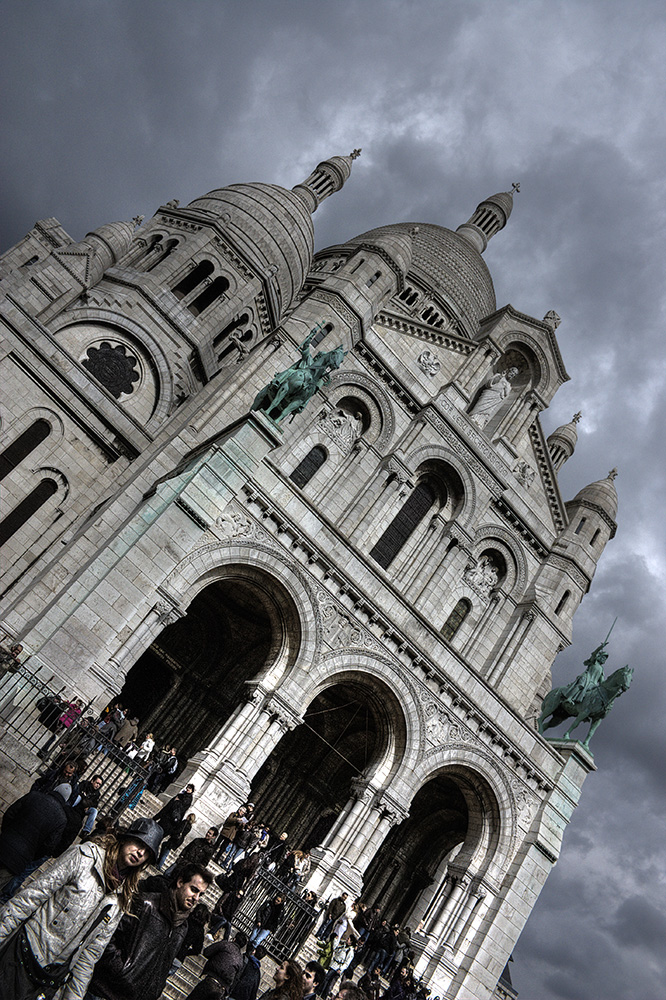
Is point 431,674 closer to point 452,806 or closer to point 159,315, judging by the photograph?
point 452,806

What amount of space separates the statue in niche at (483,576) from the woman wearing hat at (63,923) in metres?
19.6

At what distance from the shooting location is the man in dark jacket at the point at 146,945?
5527 mm

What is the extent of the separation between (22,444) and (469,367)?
1469 centimetres

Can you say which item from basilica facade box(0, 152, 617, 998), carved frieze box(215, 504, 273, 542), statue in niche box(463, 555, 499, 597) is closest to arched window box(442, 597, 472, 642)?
basilica facade box(0, 152, 617, 998)

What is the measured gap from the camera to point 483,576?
2494cm

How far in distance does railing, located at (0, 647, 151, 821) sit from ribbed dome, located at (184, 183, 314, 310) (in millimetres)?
17621

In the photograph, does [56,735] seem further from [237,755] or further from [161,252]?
[161,252]

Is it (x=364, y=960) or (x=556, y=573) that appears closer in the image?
(x=364, y=960)

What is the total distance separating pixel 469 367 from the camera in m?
26.7

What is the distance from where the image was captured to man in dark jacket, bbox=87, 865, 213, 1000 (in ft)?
18.1

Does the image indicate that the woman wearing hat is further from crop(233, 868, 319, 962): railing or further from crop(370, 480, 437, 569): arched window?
crop(370, 480, 437, 569): arched window

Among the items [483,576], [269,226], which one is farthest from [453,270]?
[483,576]

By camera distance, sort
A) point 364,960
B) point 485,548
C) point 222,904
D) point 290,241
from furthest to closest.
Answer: point 290,241, point 485,548, point 364,960, point 222,904

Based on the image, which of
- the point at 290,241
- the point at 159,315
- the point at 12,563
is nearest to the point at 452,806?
the point at 12,563
